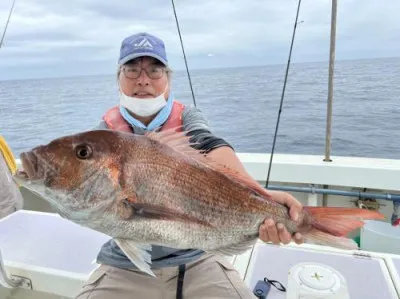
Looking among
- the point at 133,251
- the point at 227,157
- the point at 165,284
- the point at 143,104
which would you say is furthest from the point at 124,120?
the point at 133,251

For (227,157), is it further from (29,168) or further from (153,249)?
(29,168)

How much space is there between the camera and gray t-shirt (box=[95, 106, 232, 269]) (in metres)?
2.04

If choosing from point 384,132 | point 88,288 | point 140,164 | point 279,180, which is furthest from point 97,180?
point 384,132

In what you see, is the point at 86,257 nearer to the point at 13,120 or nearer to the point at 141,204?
the point at 141,204

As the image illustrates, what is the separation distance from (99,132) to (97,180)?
19 centimetres

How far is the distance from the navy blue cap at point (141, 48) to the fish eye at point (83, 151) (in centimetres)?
93

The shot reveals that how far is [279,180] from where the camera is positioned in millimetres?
3916

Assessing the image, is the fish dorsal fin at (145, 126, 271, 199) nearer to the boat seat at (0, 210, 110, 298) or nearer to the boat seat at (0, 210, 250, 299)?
the boat seat at (0, 210, 250, 299)

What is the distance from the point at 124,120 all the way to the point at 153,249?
2.56ft

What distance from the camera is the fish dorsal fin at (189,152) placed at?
4.91 ft

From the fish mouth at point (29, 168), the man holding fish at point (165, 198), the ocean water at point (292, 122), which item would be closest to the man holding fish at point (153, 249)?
the man holding fish at point (165, 198)

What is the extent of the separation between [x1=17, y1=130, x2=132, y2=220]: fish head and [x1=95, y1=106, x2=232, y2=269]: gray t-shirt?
0.75 metres

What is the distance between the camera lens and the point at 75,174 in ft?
4.19

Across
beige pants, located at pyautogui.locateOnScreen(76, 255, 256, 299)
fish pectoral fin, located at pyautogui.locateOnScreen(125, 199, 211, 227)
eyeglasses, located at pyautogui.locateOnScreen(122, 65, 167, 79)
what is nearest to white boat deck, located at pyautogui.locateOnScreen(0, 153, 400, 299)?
beige pants, located at pyautogui.locateOnScreen(76, 255, 256, 299)
